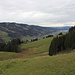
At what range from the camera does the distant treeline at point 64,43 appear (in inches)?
1868

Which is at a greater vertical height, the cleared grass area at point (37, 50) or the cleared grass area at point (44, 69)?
the cleared grass area at point (44, 69)

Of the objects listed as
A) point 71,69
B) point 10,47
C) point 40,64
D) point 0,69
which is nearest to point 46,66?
point 40,64

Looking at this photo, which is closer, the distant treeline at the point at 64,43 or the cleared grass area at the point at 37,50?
the distant treeline at the point at 64,43

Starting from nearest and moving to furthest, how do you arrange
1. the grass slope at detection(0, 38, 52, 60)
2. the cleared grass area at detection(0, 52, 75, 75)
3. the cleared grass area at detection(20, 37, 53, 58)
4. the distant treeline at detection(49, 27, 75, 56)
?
the cleared grass area at detection(0, 52, 75, 75) → the distant treeline at detection(49, 27, 75, 56) → the grass slope at detection(0, 38, 52, 60) → the cleared grass area at detection(20, 37, 53, 58)

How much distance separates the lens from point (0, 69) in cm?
2316

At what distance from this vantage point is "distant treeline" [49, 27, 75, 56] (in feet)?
156

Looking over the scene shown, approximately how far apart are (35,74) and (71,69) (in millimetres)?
3548

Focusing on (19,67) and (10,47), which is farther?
(10,47)

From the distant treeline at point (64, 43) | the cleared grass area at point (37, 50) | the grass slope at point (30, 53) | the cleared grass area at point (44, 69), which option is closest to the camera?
the cleared grass area at point (44, 69)

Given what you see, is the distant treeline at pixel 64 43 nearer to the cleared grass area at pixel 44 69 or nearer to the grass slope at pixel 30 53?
the grass slope at pixel 30 53

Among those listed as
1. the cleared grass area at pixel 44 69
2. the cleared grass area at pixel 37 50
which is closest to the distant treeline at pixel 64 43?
the cleared grass area at pixel 37 50

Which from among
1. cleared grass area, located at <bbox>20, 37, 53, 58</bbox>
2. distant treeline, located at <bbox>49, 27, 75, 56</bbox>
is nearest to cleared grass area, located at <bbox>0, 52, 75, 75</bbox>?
distant treeline, located at <bbox>49, 27, 75, 56</bbox>

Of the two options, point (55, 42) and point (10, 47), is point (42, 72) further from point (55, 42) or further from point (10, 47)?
point (10, 47)

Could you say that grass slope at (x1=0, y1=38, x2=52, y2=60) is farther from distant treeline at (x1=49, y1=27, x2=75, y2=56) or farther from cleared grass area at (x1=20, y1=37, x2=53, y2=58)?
distant treeline at (x1=49, y1=27, x2=75, y2=56)
